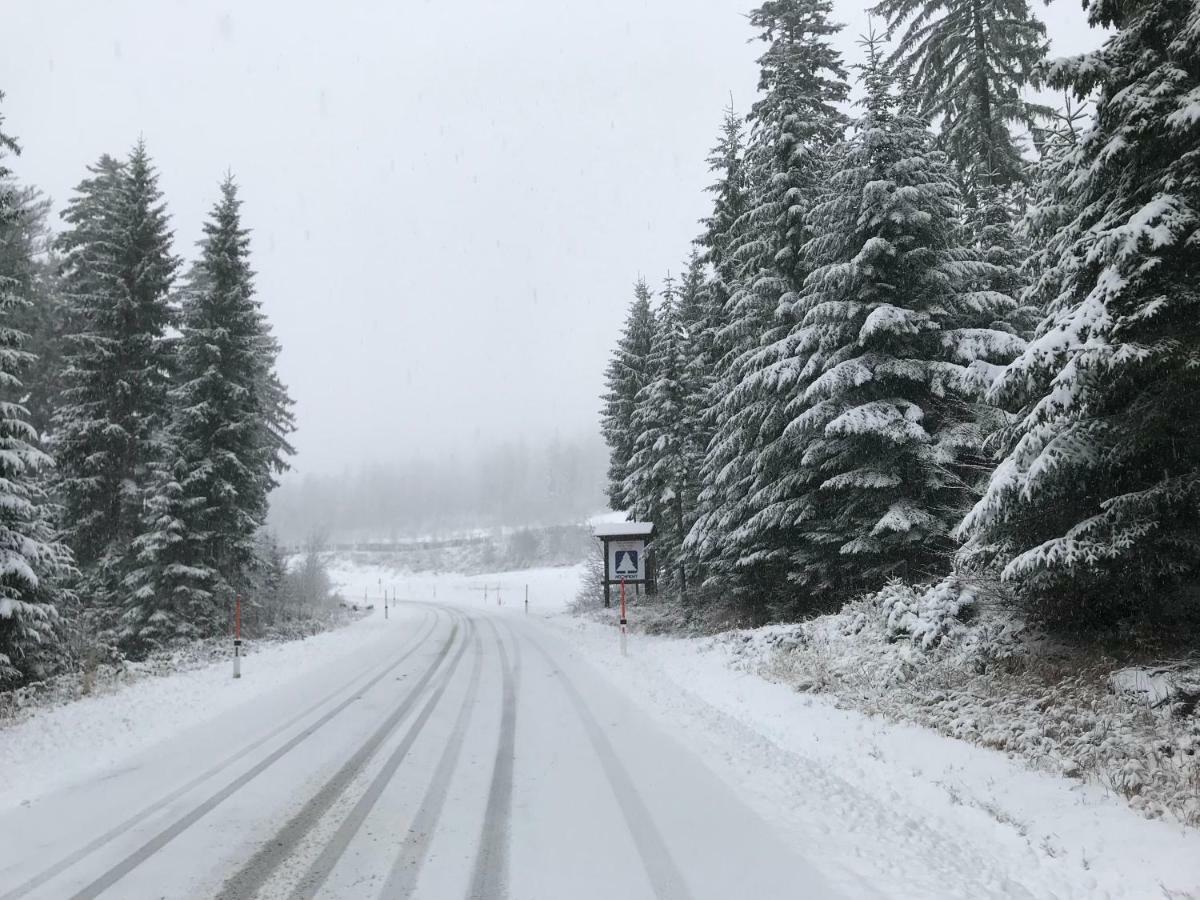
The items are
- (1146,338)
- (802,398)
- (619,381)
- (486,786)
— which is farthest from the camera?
(619,381)

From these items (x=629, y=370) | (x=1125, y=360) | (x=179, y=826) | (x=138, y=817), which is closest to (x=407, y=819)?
(x=179, y=826)

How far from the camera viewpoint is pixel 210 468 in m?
18.7

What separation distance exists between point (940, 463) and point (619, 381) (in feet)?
69.7

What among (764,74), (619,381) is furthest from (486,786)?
(619,381)

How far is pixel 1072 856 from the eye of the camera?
442 cm

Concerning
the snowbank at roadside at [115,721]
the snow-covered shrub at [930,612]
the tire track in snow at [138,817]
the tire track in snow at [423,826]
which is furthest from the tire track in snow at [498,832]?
the snow-covered shrub at [930,612]

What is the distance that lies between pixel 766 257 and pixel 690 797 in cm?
1461

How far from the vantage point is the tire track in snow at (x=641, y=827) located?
4.12 m

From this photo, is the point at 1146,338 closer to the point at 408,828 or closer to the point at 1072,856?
the point at 1072,856

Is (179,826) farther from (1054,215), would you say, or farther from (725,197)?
(725,197)

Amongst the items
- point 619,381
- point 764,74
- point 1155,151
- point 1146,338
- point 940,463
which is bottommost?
point 940,463

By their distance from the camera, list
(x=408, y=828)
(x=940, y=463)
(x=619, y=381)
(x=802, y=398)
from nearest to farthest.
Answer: (x=408, y=828), (x=940, y=463), (x=802, y=398), (x=619, y=381)

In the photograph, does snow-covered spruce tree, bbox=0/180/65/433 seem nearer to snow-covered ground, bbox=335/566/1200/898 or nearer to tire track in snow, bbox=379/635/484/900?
tire track in snow, bbox=379/635/484/900

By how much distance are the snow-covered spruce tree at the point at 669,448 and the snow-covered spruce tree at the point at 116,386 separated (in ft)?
50.9
